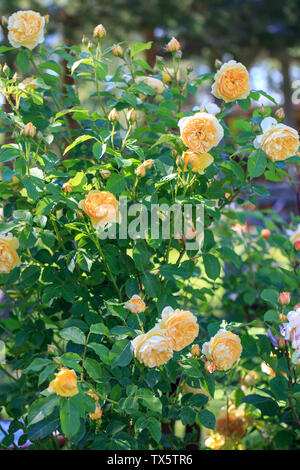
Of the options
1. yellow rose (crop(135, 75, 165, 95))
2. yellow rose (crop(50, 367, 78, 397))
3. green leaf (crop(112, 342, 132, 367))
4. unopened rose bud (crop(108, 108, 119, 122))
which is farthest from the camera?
yellow rose (crop(135, 75, 165, 95))

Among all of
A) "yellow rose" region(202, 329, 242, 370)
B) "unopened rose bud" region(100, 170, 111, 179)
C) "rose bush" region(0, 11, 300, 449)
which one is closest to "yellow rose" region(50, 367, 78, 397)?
"rose bush" region(0, 11, 300, 449)

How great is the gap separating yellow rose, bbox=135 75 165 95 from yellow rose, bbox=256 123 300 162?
0.38 metres

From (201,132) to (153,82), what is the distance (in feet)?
1.24

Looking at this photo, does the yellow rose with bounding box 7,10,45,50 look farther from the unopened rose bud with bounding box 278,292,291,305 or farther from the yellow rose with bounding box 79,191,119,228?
the unopened rose bud with bounding box 278,292,291,305

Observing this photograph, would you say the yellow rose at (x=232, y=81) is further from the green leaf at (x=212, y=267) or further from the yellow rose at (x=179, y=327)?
the yellow rose at (x=179, y=327)

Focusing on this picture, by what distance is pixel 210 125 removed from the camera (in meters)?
1.03

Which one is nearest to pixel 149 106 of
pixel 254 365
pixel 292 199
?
pixel 254 365

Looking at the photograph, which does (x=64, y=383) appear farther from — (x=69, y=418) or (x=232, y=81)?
(x=232, y=81)

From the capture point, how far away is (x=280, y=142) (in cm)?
107

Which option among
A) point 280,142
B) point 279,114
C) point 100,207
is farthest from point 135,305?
point 279,114

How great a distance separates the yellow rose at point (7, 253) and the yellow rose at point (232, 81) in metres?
0.55

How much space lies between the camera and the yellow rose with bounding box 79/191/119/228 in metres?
1.01

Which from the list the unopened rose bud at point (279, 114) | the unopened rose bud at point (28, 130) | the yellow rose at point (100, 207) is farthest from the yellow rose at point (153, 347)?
the unopened rose bud at point (279, 114)
